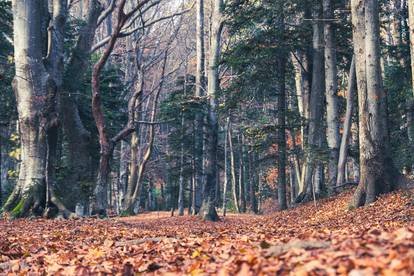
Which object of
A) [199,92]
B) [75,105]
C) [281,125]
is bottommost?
[281,125]

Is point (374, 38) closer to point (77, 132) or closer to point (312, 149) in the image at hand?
point (312, 149)

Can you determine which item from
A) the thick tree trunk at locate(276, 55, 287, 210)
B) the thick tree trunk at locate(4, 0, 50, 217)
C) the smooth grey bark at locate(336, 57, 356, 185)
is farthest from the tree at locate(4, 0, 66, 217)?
the smooth grey bark at locate(336, 57, 356, 185)

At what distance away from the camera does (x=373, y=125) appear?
1348 centimetres

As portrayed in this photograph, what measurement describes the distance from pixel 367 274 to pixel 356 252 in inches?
23.1

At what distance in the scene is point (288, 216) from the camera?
58.6 feet

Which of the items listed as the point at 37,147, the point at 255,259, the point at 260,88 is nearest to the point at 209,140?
the point at 260,88

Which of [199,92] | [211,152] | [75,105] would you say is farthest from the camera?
[199,92]

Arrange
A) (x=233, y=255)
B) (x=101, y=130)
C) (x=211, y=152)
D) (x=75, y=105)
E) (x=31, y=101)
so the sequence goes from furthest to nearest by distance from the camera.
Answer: (x=211, y=152)
(x=75, y=105)
(x=101, y=130)
(x=31, y=101)
(x=233, y=255)

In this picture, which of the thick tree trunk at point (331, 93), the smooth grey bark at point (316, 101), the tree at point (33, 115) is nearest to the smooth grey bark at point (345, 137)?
the thick tree trunk at point (331, 93)

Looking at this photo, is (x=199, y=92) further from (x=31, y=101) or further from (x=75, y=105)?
(x=31, y=101)

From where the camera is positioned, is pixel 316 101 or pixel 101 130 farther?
pixel 316 101

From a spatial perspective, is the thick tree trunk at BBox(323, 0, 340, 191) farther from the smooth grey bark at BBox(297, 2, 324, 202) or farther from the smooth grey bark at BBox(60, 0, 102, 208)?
the smooth grey bark at BBox(60, 0, 102, 208)

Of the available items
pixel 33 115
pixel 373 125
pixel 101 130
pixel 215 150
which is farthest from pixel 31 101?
pixel 373 125

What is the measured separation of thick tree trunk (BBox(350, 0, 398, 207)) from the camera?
13328mm
